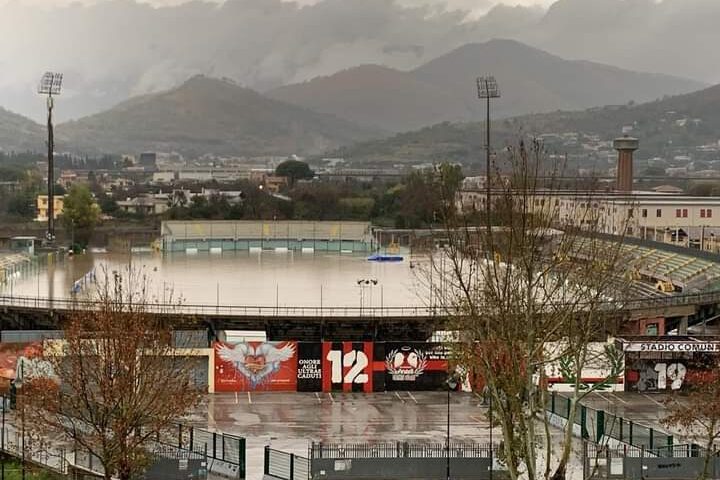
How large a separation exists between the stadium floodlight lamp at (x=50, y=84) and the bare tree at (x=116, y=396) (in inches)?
1190

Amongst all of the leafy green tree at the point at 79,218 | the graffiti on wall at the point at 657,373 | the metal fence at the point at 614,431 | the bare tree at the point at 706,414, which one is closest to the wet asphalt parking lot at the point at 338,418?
the metal fence at the point at 614,431

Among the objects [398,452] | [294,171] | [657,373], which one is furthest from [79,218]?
[294,171]

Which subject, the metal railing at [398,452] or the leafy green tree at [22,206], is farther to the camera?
the leafy green tree at [22,206]

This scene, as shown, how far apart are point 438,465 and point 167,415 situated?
2862mm

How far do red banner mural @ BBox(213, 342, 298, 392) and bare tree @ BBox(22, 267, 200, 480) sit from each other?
4.48 metres

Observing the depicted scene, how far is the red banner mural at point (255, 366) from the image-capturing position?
1745 centimetres

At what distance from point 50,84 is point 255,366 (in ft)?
87.0

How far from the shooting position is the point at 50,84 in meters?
41.3

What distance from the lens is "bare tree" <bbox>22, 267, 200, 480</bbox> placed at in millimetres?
11203

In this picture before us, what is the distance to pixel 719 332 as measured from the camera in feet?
73.1

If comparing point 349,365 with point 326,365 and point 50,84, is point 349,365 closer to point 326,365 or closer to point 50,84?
point 326,365

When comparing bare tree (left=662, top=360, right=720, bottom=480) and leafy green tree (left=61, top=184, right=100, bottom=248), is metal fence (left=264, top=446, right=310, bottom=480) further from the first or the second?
leafy green tree (left=61, top=184, right=100, bottom=248)

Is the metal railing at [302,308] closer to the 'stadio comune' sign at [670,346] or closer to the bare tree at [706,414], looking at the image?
the 'stadio comune' sign at [670,346]

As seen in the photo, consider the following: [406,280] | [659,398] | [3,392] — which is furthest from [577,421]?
[406,280]
